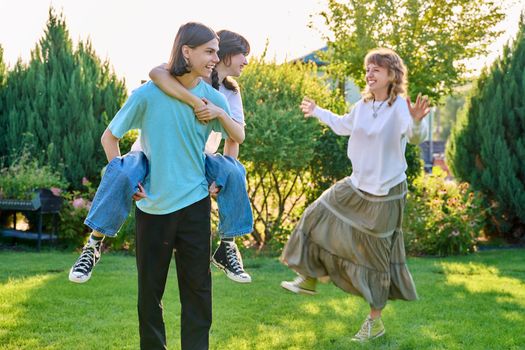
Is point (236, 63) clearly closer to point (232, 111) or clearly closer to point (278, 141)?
point (232, 111)

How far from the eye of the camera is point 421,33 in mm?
14242

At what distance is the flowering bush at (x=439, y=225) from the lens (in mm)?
9922

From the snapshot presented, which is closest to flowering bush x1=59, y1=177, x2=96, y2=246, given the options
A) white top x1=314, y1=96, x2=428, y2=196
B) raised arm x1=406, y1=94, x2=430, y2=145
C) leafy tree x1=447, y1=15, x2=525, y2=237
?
leafy tree x1=447, y1=15, x2=525, y2=237

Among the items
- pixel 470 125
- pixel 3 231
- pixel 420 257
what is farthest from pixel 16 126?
pixel 470 125

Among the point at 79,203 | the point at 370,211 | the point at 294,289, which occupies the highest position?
the point at 370,211

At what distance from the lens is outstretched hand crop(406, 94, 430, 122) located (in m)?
4.86

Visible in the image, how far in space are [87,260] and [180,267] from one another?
1.48ft

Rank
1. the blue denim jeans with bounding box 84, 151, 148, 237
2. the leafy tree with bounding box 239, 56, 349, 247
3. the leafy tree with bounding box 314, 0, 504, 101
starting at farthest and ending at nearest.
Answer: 1. the leafy tree with bounding box 314, 0, 504, 101
2. the leafy tree with bounding box 239, 56, 349, 247
3. the blue denim jeans with bounding box 84, 151, 148, 237

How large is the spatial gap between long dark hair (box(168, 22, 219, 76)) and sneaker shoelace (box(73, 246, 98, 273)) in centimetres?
96

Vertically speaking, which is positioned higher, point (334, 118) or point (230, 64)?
point (230, 64)

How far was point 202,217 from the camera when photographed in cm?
379

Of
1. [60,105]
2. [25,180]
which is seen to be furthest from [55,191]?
[60,105]

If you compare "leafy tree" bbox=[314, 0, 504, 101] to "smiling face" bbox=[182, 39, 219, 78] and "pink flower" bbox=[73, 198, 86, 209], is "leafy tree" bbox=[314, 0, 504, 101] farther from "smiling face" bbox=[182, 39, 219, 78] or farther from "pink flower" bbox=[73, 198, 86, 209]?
"smiling face" bbox=[182, 39, 219, 78]

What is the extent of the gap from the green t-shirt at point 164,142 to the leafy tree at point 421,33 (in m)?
10.6
